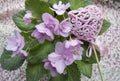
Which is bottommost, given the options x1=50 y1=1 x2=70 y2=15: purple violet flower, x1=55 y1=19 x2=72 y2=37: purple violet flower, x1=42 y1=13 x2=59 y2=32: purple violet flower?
x1=55 y1=19 x2=72 y2=37: purple violet flower

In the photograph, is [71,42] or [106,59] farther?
[106,59]

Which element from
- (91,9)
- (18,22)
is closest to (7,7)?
(18,22)

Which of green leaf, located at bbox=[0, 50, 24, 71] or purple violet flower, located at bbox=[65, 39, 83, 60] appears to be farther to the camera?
green leaf, located at bbox=[0, 50, 24, 71]

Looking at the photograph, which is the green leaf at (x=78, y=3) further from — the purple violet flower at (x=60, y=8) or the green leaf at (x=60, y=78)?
the green leaf at (x=60, y=78)

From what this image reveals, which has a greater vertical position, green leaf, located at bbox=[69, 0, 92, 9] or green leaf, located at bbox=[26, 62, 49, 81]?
green leaf, located at bbox=[69, 0, 92, 9]

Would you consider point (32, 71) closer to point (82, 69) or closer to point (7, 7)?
point (82, 69)

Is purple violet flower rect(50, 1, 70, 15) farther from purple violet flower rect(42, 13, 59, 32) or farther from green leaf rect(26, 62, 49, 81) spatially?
green leaf rect(26, 62, 49, 81)

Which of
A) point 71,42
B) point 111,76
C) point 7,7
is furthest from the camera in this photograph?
point 7,7

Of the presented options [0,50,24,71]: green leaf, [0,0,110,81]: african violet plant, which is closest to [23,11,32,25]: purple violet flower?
[0,0,110,81]: african violet plant
